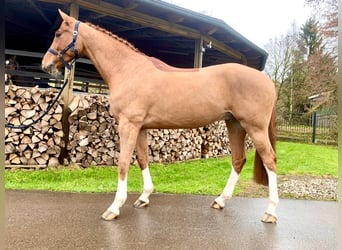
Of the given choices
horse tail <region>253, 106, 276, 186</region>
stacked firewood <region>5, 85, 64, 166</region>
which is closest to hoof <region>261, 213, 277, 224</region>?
horse tail <region>253, 106, 276, 186</region>

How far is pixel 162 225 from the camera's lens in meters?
2.86

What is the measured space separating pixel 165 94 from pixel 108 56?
30.8 inches

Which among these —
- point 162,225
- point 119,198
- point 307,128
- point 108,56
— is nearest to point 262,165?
point 162,225

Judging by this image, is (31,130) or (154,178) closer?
(154,178)

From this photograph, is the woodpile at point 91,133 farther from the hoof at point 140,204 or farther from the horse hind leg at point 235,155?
the horse hind leg at point 235,155

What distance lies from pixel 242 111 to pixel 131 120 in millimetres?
1141

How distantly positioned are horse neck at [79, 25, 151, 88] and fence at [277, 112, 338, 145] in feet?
38.0

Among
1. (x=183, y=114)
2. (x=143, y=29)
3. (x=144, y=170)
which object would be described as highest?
(x=143, y=29)

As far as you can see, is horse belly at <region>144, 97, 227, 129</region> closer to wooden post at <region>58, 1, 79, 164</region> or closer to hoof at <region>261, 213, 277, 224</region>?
hoof at <region>261, 213, 277, 224</region>

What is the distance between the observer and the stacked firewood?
16.7 feet

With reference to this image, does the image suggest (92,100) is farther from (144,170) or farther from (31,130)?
(144,170)

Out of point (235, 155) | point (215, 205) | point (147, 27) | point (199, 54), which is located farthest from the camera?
point (199, 54)

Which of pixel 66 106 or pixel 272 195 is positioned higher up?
pixel 66 106

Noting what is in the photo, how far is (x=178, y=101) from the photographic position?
3.18m
